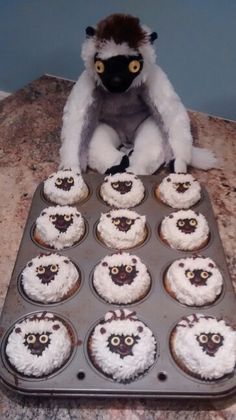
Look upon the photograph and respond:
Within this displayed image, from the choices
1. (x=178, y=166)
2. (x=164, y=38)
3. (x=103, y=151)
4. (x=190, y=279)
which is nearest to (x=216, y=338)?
(x=190, y=279)

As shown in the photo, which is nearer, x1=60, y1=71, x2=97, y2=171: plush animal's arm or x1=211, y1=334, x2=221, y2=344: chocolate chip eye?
x1=211, y1=334, x2=221, y2=344: chocolate chip eye

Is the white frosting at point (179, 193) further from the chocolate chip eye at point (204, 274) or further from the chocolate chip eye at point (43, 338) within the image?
the chocolate chip eye at point (43, 338)

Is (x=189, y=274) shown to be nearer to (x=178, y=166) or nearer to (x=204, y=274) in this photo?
(x=204, y=274)

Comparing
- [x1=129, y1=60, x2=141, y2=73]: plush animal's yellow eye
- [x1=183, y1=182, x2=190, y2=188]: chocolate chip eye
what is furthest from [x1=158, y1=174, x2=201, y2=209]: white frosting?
[x1=129, y1=60, x2=141, y2=73]: plush animal's yellow eye

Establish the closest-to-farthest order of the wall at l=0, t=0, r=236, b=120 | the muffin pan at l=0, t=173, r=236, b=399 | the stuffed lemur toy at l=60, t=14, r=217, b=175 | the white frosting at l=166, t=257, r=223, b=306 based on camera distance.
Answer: the muffin pan at l=0, t=173, r=236, b=399 → the white frosting at l=166, t=257, r=223, b=306 → the stuffed lemur toy at l=60, t=14, r=217, b=175 → the wall at l=0, t=0, r=236, b=120

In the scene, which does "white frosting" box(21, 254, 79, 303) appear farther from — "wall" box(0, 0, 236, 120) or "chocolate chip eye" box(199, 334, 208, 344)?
"wall" box(0, 0, 236, 120)

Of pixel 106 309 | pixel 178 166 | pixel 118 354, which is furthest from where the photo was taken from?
pixel 178 166

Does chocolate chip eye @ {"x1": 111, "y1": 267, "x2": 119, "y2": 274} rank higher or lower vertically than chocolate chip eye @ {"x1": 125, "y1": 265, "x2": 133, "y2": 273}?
lower
